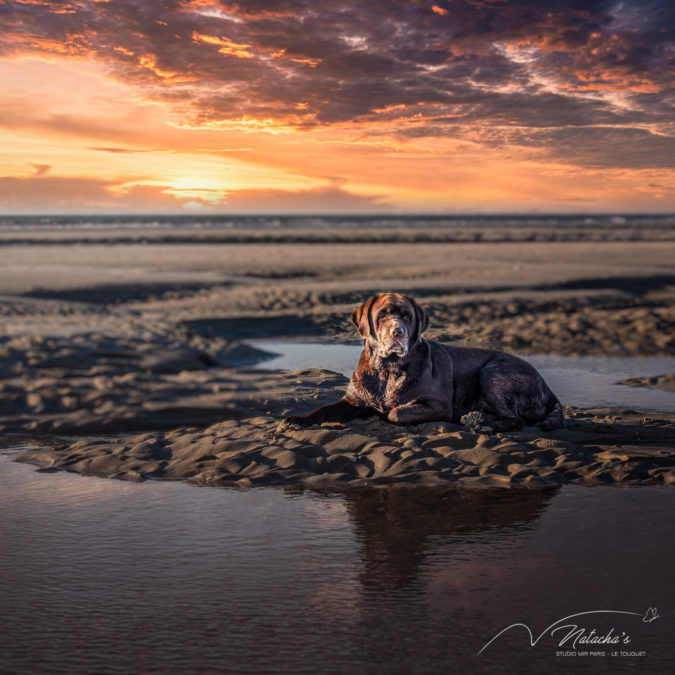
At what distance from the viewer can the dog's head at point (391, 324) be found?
6828 mm

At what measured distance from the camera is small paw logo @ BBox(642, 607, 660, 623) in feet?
11.8

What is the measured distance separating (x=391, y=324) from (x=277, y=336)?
8.15 m

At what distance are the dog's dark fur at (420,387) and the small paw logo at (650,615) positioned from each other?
3.24 m

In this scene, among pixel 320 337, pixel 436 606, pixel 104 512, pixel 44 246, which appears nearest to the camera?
→ pixel 436 606

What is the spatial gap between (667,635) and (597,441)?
349cm

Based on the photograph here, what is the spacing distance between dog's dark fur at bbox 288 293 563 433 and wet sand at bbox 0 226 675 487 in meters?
0.18

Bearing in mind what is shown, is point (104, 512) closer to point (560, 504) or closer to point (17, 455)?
point (17, 455)

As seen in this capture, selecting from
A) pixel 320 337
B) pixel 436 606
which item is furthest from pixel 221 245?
pixel 436 606

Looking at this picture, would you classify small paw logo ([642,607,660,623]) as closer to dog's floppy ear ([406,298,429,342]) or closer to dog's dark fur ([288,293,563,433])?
dog's dark fur ([288,293,563,433])

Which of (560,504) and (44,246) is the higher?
(44,246)

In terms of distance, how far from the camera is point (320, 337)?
14.4 meters

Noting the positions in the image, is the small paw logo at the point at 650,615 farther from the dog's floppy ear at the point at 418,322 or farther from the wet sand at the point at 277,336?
the dog's floppy ear at the point at 418,322

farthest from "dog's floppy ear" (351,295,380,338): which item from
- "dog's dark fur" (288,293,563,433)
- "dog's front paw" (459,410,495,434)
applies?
"dog's front paw" (459,410,495,434)

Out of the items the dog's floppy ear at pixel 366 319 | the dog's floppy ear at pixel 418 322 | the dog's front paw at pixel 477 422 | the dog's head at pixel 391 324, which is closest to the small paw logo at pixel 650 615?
the dog's front paw at pixel 477 422
